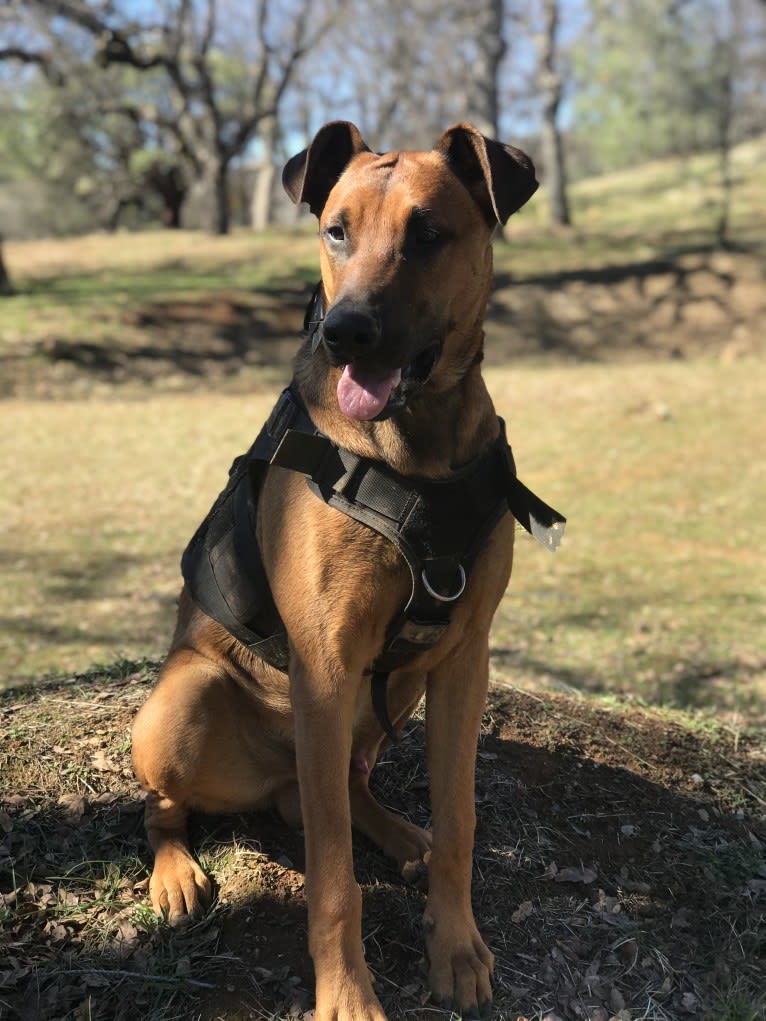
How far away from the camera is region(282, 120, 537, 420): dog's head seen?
2.64 metres

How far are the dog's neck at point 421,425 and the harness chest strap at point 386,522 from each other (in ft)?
0.12

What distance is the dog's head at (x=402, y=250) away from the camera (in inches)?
104

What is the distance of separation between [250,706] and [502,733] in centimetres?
136

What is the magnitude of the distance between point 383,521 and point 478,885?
1.46 metres

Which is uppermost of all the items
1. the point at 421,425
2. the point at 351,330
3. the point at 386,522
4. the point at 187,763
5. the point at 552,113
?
the point at 552,113

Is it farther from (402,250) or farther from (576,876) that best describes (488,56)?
(576,876)

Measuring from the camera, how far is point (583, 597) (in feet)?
27.4

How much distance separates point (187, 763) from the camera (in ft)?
10.6

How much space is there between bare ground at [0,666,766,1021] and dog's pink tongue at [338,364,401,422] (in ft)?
5.42

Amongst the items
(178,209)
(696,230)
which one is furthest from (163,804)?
(178,209)

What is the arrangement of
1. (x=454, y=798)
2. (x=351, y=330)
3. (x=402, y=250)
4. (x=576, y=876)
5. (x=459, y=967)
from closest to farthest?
(x=351, y=330) < (x=402, y=250) < (x=459, y=967) < (x=454, y=798) < (x=576, y=876)

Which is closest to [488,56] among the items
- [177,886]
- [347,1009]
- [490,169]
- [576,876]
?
[490,169]

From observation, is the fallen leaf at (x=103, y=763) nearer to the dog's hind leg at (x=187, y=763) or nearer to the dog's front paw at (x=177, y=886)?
the dog's hind leg at (x=187, y=763)

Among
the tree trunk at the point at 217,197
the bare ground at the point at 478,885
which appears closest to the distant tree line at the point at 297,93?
the tree trunk at the point at 217,197
